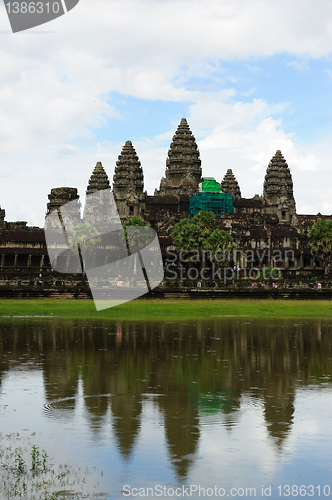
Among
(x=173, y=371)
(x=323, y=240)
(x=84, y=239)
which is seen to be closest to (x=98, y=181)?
(x=84, y=239)

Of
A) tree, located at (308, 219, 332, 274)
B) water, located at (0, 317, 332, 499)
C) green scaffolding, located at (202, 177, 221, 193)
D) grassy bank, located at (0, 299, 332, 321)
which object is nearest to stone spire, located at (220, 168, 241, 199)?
green scaffolding, located at (202, 177, 221, 193)

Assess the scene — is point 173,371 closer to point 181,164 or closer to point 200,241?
point 200,241

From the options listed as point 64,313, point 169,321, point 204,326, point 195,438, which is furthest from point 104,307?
point 195,438

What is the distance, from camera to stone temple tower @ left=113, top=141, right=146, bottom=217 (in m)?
123

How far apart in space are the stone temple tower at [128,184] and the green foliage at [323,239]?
3768 centimetres

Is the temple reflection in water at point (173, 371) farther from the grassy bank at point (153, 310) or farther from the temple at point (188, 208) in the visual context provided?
the temple at point (188, 208)

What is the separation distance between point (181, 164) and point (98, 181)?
19856 millimetres

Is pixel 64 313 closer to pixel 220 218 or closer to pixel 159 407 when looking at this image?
pixel 159 407

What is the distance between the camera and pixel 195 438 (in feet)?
37.8

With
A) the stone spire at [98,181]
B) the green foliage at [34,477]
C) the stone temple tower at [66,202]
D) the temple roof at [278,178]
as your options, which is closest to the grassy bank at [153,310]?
the green foliage at [34,477]

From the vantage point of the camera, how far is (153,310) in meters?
47.0

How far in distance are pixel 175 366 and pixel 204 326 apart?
1482cm

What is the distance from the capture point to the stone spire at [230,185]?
155375 mm

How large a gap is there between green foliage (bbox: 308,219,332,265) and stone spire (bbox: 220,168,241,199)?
5916 cm
